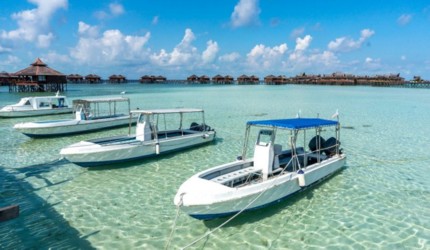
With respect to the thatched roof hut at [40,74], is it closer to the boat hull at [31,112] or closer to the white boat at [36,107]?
the white boat at [36,107]

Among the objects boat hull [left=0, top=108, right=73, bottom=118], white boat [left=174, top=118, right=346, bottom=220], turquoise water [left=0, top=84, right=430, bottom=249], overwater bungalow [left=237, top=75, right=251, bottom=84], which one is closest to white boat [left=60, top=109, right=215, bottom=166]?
turquoise water [left=0, top=84, right=430, bottom=249]

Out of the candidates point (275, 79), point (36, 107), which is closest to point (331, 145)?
point (36, 107)

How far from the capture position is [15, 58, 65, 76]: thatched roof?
6081 centimetres

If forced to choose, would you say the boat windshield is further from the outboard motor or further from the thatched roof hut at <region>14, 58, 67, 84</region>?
the thatched roof hut at <region>14, 58, 67, 84</region>

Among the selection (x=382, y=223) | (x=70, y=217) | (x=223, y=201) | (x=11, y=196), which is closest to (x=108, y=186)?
(x=70, y=217)

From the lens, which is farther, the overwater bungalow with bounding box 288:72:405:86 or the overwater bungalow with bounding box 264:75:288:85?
the overwater bungalow with bounding box 264:75:288:85

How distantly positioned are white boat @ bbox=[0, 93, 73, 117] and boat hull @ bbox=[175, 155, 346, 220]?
26.9 meters

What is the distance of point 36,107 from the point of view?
29375mm

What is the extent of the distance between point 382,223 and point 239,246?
4.49m

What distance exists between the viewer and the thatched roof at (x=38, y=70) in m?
60.8

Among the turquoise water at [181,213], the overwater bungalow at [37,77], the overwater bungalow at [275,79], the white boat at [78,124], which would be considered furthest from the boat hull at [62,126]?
the overwater bungalow at [275,79]

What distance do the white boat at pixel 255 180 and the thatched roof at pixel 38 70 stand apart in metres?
65.1

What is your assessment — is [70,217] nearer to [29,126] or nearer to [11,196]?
[11,196]

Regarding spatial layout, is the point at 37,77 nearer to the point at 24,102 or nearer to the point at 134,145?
Answer: the point at 24,102
